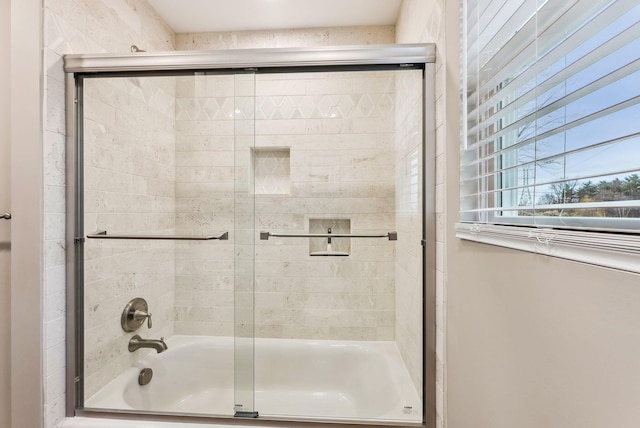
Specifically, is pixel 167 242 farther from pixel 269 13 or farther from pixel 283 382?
pixel 269 13

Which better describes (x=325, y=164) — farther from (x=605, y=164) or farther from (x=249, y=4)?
(x=605, y=164)

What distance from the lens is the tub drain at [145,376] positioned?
151 cm

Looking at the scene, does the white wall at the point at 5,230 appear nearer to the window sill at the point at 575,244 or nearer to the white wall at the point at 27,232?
the white wall at the point at 27,232

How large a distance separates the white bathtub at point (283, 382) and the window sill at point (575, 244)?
90 cm

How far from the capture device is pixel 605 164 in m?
0.47

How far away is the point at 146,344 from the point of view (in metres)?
1.58

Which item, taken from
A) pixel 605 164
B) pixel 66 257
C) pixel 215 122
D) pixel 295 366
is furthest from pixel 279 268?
pixel 605 164

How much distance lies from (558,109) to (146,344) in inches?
74.2

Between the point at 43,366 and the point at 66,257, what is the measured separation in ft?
1.43

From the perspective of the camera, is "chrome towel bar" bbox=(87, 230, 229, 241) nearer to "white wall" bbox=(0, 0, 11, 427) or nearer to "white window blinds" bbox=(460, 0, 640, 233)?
"white wall" bbox=(0, 0, 11, 427)

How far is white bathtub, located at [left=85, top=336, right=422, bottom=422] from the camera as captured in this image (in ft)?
4.47

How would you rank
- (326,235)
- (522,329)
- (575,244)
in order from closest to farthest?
(575,244), (522,329), (326,235)

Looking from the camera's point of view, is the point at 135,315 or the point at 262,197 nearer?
the point at 135,315

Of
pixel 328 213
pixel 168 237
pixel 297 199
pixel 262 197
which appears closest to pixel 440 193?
pixel 328 213
